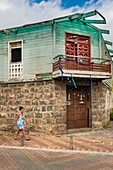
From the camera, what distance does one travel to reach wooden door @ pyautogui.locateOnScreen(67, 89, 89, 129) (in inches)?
466

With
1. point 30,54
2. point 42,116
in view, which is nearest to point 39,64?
point 30,54

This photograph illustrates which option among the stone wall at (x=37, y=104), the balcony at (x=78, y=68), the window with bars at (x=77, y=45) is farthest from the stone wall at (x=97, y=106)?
the stone wall at (x=37, y=104)

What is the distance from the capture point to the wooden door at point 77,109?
1184 cm

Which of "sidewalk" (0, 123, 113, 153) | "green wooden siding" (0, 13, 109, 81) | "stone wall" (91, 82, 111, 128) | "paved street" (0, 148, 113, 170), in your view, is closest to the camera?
"paved street" (0, 148, 113, 170)

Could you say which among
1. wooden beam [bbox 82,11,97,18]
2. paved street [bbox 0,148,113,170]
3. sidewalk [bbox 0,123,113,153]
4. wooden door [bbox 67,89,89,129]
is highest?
wooden beam [bbox 82,11,97,18]

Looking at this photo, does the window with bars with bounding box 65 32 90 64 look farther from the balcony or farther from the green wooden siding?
the balcony

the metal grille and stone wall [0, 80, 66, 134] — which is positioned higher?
the metal grille

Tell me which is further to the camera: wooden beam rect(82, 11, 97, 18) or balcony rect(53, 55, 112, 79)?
wooden beam rect(82, 11, 97, 18)

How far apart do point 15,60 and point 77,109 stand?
175 inches

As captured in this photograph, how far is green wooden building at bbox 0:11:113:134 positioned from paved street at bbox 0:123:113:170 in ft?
5.18

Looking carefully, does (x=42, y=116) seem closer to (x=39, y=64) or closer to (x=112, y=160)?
(x=39, y=64)

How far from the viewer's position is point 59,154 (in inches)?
294

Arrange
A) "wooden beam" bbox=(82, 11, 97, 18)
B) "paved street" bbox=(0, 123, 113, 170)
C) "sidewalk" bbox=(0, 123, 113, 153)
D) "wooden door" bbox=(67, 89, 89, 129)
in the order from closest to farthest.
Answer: "paved street" bbox=(0, 123, 113, 170) → "sidewalk" bbox=(0, 123, 113, 153) → "wooden beam" bbox=(82, 11, 97, 18) → "wooden door" bbox=(67, 89, 89, 129)

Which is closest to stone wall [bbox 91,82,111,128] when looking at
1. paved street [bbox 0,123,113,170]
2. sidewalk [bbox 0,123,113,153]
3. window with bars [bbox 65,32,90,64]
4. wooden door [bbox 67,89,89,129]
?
wooden door [bbox 67,89,89,129]
